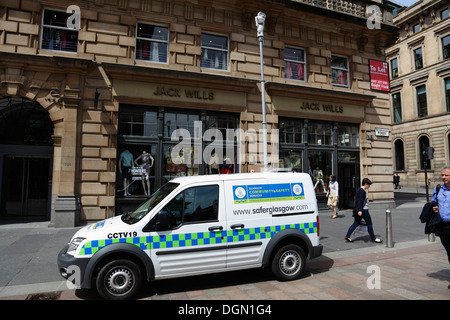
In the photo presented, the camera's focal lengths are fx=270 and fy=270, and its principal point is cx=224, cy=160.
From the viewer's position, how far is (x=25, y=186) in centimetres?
1119

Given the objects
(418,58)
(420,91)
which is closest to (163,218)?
(420,91)

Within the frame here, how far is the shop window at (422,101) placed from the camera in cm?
3541

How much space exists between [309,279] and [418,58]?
4228 centimetres

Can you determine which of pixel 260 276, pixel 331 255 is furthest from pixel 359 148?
pixel 260 276

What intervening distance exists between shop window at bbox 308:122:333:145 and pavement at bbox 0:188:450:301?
7068 millimetres

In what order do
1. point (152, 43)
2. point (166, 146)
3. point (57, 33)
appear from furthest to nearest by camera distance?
point (152, 43) < point (166, 146) < point (57, 33)

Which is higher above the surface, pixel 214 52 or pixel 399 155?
pixel 214 52

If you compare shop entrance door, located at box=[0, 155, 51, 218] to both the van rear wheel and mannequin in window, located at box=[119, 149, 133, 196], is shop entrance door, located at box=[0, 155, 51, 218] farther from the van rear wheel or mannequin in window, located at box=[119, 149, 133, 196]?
the van rear wheel

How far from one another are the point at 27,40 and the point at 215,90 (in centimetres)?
734

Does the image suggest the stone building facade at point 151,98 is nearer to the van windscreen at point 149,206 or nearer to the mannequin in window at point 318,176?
the mannequin in window at point 318,176

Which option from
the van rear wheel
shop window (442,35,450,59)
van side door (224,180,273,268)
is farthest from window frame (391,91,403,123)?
the van rear wheel

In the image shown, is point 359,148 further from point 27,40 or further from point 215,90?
point 27,40

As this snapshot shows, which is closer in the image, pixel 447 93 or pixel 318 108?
pixel 318 108

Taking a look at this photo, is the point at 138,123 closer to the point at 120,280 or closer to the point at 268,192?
the point at 268,192
